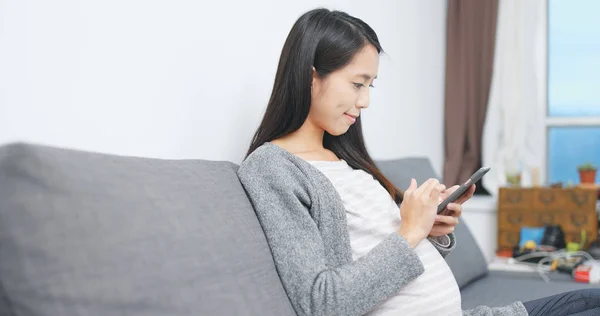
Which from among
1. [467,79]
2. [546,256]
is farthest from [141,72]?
[467,79]

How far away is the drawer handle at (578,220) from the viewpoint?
2.87 metres

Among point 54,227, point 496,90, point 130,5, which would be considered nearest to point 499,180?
point 496,90

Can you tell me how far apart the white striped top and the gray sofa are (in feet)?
0.74

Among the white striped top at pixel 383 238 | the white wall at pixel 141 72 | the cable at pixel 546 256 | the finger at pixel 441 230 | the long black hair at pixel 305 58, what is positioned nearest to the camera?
the white wall at pixel 141 72

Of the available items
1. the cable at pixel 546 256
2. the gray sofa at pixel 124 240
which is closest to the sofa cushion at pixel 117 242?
the gray sofa at pixel 124 240

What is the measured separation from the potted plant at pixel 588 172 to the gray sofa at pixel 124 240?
246 centimetres

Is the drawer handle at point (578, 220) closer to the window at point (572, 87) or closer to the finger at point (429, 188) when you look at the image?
the window at point (572, 87)

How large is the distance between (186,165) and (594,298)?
950 millimetres

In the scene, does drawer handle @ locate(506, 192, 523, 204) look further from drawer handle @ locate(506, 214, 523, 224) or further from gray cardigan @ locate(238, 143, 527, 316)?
gray cardigan @ locate(238, 143, 527, 316)

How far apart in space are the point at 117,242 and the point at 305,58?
25.1 inches

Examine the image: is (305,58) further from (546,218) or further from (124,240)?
(546,218)

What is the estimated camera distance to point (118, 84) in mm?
1200

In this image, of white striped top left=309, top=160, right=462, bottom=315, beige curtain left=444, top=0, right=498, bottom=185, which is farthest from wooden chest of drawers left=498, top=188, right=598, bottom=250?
white striped top left=309, top=160, right=462, bottom=315

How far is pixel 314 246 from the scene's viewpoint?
1095 mm
